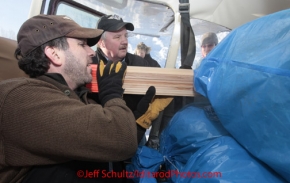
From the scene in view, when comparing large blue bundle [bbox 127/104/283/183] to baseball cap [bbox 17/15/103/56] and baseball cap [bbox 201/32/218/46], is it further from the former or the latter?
baseball cap [bbox 201/32/218/46]

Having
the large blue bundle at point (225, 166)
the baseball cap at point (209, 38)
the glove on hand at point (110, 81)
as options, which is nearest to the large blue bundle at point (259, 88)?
the large blue bundle at point (225, 166)

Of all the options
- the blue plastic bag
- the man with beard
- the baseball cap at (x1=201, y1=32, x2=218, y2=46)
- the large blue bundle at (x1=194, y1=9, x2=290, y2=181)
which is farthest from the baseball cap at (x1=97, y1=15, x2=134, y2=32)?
the baseball cap at (x1=201, y1=32, x2=218, y2=46)

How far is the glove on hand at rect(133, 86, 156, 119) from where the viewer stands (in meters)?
1.01

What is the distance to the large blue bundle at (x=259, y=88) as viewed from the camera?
543mm

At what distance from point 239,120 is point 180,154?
40cm

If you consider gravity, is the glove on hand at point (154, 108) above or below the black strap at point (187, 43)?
below

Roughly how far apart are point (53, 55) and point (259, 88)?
884mm

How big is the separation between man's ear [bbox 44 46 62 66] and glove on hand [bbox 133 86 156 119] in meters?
0.45

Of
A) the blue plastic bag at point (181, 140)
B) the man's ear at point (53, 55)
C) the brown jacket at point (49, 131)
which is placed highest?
the man's ear at point (53, 55)

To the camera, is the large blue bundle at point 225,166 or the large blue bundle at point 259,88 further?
the large blue bundle at point 225,166

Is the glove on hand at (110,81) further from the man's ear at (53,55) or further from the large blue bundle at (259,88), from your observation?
the large blue bundle at (259,88)

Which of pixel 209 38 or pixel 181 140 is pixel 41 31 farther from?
pixel 209 38

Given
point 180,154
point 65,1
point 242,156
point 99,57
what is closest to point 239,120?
point 242,156

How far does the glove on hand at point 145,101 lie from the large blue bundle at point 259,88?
12.3 inches
